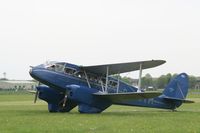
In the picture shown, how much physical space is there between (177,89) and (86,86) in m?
9.12

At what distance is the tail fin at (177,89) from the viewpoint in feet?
113

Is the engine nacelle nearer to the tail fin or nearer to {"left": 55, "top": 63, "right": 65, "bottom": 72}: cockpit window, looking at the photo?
{"left": 55, "top": 63, "right": 65, "bottom": 72}: cockpit window

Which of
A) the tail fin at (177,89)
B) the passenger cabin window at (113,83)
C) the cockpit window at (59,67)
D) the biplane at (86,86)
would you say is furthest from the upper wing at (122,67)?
the tail fin at (177,89)

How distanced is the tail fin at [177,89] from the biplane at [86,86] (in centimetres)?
419

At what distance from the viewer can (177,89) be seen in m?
34.4

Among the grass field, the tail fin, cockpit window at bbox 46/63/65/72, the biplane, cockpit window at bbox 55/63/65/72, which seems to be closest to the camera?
the grass field

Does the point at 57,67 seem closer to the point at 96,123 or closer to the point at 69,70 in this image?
the point at 69,70

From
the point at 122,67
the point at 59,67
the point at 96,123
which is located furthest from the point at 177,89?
the point at 96,123

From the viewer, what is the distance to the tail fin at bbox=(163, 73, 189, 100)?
34.3 metres

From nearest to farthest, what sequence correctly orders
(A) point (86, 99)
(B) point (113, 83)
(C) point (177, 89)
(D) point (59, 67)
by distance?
(A) point (86, 99)
(D) point (59, 67)
(B) point (113, 83)
(C) point (177, 89)

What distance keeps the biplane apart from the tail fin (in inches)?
165

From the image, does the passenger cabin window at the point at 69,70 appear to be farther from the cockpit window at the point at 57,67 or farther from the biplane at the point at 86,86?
the cockpit window at the point at 57,67

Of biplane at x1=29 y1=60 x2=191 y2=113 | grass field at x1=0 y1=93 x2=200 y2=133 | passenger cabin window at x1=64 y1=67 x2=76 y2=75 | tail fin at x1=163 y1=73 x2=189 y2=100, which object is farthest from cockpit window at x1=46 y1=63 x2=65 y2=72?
tail fin at x1=163 y1=73 x2=189 y2=100

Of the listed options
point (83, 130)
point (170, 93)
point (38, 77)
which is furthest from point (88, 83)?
point (83, 130)
